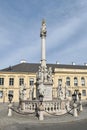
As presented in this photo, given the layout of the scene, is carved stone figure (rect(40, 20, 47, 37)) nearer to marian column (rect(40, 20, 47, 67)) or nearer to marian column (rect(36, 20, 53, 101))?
marian column (rect(40, 20, 47, 67))

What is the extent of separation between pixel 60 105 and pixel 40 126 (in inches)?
246

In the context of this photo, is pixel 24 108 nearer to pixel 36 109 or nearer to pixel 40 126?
pixel 36 109

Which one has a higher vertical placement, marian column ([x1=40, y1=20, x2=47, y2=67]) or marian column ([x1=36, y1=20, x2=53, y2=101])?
marian column ([x1=40, y1=20, x2=47, y2=67])

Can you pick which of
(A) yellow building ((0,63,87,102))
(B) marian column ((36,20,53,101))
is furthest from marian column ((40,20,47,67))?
(A) yellow building ((0,63,87,102))

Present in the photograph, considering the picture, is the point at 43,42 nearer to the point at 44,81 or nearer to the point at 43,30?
the point at 43,30

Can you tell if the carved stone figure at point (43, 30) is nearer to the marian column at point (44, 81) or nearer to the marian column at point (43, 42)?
the marian column at point (43, 42)

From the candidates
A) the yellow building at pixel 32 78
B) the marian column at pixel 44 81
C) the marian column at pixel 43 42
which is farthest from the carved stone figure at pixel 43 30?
the yellow building at pixel 32 78

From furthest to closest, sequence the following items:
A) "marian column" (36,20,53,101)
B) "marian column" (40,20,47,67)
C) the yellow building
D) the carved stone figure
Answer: the yellow building
the carved stone figure
"marian column" (40,20,47,67)
"marian column" (36,20,53,101)

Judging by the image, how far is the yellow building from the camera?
190 feet

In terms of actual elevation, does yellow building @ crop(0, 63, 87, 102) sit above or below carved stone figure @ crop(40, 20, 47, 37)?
below

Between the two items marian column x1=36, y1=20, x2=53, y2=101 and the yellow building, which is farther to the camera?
the yellow building

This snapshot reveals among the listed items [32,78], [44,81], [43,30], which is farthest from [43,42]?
[32,78]

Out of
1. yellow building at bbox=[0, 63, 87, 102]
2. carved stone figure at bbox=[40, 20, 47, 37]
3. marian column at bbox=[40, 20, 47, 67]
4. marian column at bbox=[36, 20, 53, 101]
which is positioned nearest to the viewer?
marian column at bbox=[36, 20, 53, 101]

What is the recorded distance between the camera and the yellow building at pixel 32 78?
57906 millimetres
